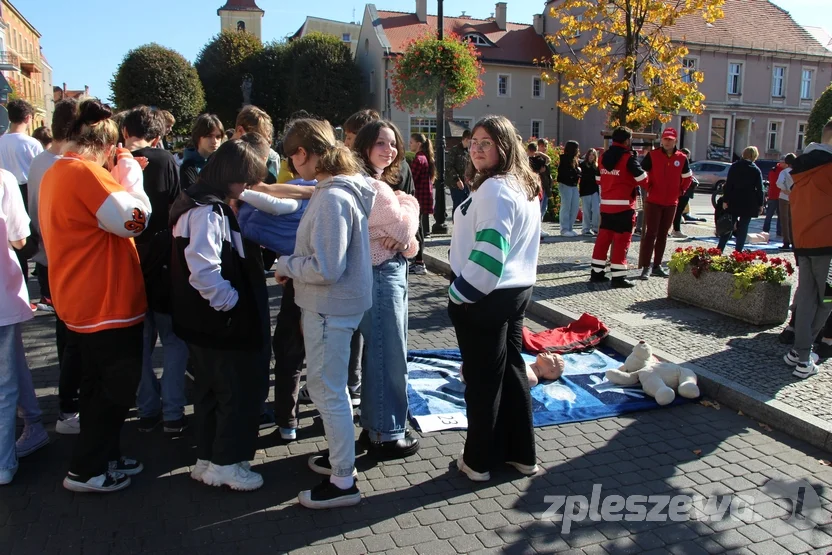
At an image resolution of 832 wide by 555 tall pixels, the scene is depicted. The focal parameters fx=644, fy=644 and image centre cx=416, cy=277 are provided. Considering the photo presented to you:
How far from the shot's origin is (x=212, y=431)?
3.56 m

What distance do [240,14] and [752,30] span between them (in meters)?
49.2

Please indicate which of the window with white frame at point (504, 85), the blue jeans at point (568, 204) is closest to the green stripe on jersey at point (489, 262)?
the blue jeans at point (568, 204)

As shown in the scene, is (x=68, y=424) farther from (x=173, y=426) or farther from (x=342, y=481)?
(x=342, y=481)

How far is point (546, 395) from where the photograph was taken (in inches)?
194

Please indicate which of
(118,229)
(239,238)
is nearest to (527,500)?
(239,238)

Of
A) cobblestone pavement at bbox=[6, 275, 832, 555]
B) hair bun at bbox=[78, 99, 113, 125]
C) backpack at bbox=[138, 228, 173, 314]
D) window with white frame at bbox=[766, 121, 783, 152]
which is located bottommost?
cobblestone pavement at bbox=[6, 275, 832, 555]

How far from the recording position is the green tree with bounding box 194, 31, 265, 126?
48562mm

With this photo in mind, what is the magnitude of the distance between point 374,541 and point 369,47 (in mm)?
45406

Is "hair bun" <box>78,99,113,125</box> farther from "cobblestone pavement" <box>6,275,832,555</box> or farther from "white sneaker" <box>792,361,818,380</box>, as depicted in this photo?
"white sneaker" <box>792,361,818,380</box>

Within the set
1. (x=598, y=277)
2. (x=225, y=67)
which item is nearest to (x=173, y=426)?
(x=598, y=277)

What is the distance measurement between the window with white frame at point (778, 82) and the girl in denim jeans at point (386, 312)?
47088 millimetres

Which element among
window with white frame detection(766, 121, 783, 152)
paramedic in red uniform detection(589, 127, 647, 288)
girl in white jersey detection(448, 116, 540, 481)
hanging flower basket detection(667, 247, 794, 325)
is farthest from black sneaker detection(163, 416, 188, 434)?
window with white frame detection(766, 121, 783, 152)

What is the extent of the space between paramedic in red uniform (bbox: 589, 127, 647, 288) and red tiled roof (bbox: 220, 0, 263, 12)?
6791 centimetres

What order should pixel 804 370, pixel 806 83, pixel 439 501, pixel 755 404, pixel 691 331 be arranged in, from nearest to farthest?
1. pixel 439 501
2. pixel 755 404
3. pixel 804 370
4. pixel 691 331
5. pixel 806 83
